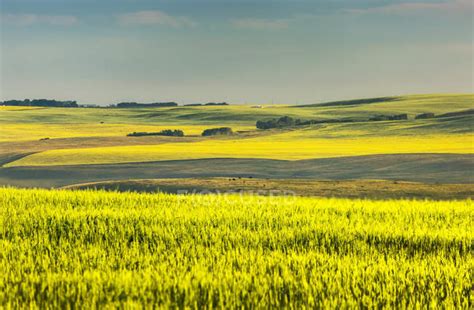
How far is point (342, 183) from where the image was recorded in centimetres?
2789

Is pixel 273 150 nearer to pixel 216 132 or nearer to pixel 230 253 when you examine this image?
pixel 216 132

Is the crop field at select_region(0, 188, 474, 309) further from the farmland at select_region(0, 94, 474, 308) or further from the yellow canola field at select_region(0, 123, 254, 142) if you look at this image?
the yellow canola field at select_region(0, 123, 254, 142)

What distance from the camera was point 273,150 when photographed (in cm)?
5494

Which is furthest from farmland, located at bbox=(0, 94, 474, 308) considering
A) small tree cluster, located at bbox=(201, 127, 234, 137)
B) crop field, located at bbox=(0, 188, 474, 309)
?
small tree cluster, located at bbox=(201, 127, 234, 137)

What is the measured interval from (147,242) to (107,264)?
2.05 metres

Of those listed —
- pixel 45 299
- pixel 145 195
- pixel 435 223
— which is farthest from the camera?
pixel 145 195

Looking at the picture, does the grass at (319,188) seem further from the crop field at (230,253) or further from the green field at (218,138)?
the green field at (218,138)

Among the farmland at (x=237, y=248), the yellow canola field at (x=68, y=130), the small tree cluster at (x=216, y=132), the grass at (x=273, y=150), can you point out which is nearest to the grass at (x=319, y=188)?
the farmland at (x=237, y=248)

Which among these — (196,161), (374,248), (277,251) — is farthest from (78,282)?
(196,161)

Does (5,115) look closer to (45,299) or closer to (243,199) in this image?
(243,199)

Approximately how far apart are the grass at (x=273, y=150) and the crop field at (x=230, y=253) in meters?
30.5

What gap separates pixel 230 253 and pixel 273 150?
4468 cm

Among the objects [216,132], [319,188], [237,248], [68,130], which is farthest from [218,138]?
[237,248]

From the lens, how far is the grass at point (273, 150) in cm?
4772
